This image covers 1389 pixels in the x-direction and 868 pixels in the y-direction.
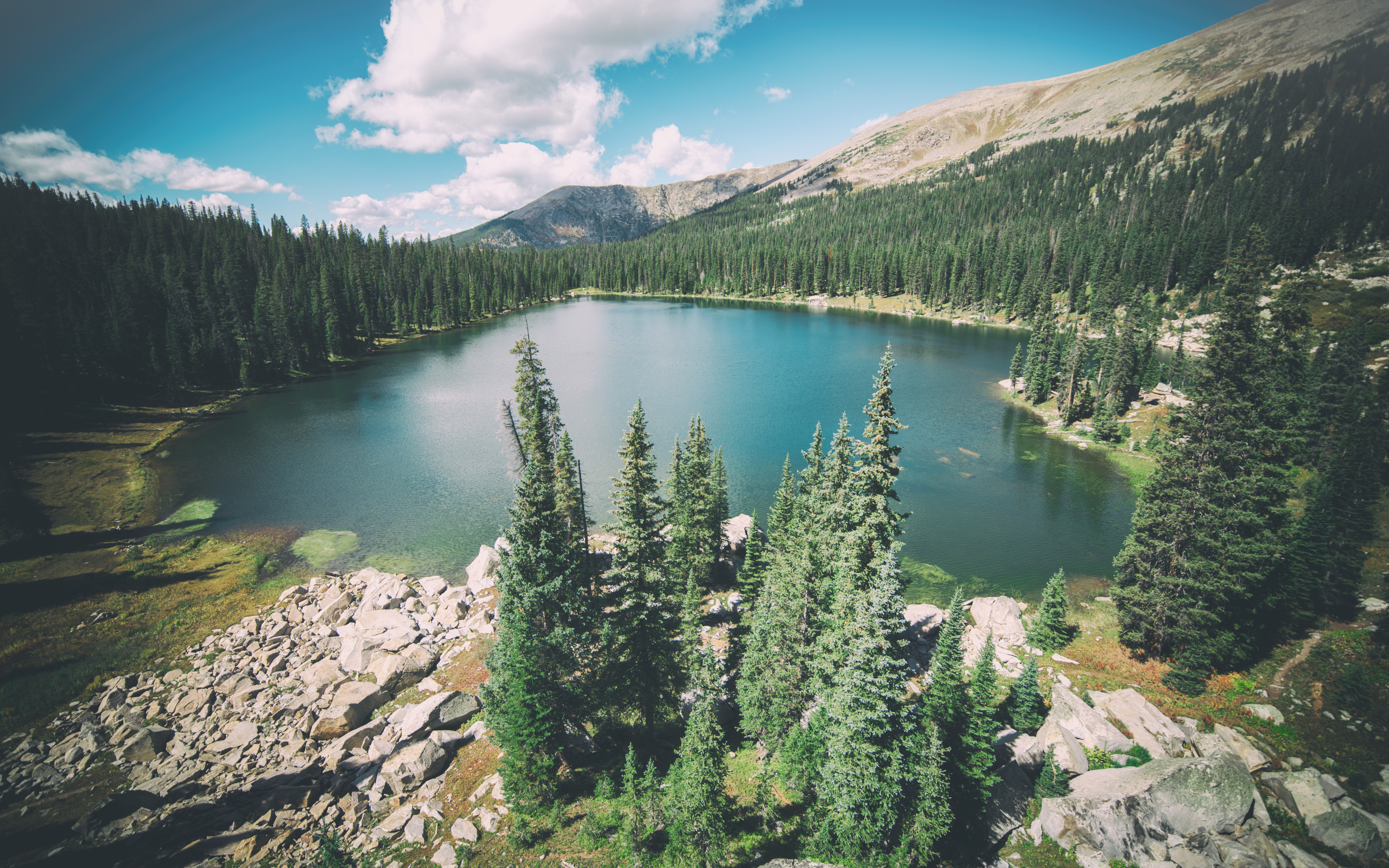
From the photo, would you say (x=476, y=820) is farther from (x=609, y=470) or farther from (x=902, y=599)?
(x=609, y=470)

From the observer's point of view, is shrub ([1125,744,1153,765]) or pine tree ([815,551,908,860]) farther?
shrub ([1125,744,1153,765])

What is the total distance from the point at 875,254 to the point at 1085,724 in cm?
16787

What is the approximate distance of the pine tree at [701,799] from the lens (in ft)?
46.8

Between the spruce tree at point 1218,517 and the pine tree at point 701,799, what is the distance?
70.9ft

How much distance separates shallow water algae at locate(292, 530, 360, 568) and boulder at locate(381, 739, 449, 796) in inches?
926

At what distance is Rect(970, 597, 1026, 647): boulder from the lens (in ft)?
88.2

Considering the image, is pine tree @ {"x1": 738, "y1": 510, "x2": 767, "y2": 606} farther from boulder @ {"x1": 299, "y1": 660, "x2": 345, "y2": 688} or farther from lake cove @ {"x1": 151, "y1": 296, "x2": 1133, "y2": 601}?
boulder @ {"x1": 299, "y1": 660, "x2": 345, "y2": 688}

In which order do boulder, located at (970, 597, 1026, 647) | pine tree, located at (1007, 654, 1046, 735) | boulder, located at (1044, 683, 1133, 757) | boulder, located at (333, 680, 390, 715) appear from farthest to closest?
boulder, located at (970, 597, 1026, 647) < boulder, located at (333, 680, 390, 715) < pine tree, located at (1007, 654, 1046, 735) < boulder, located at (1044, 683, 1133, 757)

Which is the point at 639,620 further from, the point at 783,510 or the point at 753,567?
the point at 783,510

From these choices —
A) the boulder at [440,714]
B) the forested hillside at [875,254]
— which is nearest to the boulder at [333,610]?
the boulder at [440,714]

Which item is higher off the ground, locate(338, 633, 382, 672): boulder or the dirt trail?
the dirt trail

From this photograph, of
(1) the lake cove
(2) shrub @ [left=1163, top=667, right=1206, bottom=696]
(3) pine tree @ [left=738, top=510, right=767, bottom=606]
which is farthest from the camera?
(1) the lake cove

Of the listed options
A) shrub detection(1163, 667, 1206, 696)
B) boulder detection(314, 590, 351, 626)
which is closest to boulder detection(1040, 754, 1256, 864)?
shrub detection(1163, 667, 1206, 696)

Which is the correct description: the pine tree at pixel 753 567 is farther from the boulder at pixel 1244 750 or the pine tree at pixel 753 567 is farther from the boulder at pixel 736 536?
the boulder at pixel 1244 750
